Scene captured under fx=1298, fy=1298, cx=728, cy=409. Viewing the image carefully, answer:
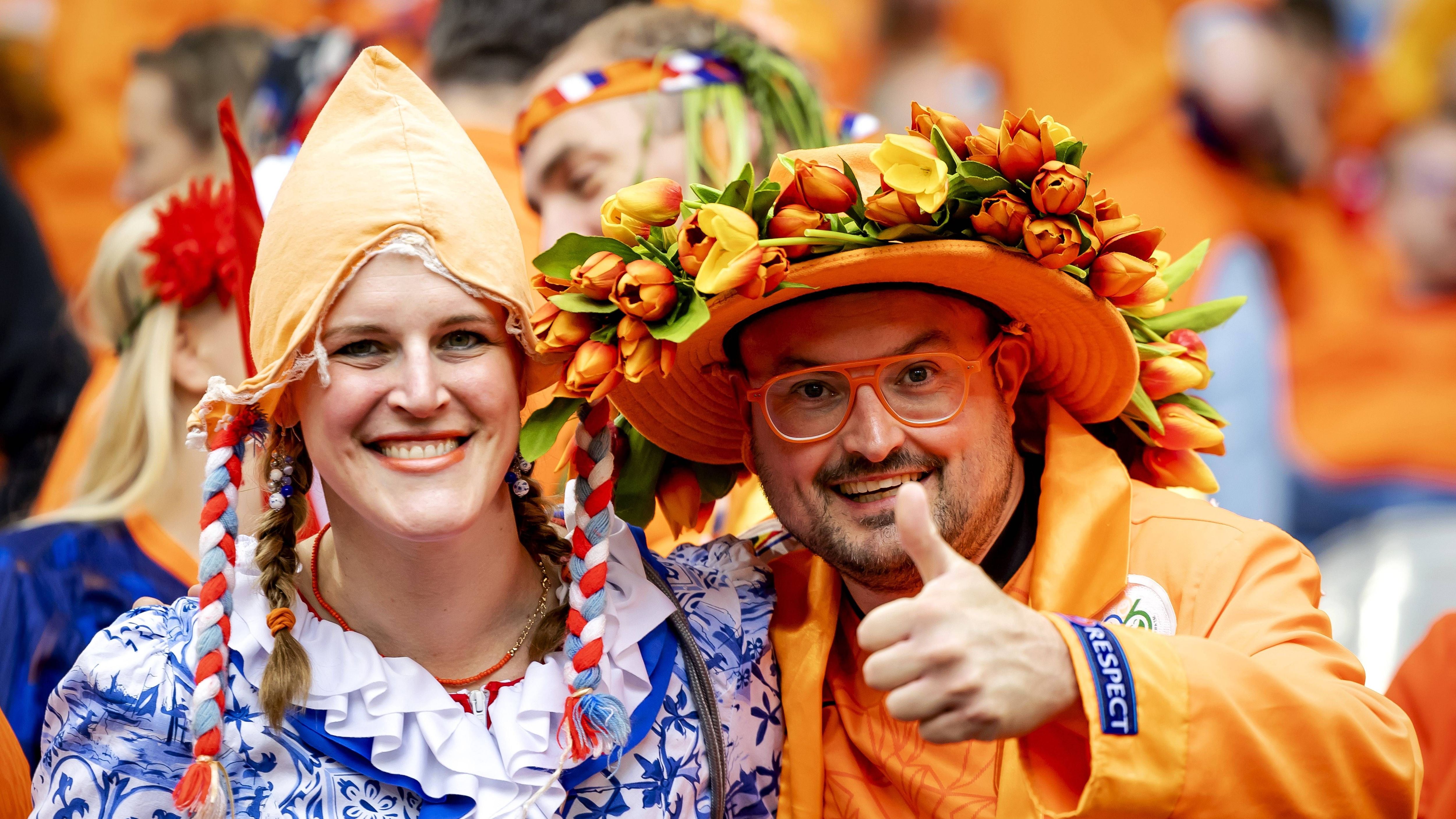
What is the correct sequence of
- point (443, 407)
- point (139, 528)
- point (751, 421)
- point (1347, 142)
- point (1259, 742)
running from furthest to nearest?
point (1347, 142)
point (139, 528)
point (751, 421)
point (443, 407)
point (1259, 742)

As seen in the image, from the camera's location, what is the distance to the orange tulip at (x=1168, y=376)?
245 cm

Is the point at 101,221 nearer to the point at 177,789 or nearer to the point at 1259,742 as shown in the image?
the point at 177,789

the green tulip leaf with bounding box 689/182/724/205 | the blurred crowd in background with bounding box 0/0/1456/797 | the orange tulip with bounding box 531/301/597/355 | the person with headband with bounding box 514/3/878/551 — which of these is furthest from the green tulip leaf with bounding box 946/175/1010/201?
the blurred crowd in background with bounding box 0/0/1456/797

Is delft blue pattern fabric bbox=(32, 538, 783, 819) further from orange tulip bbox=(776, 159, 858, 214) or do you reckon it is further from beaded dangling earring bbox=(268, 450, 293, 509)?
orange tulip bbox=(776, 159, 858, 214)

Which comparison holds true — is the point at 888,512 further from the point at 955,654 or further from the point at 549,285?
the point at 549,285

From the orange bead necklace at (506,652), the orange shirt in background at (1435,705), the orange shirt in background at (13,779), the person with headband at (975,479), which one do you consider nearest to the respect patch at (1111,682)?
the person with headband at (975,479)

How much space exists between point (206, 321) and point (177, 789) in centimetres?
193

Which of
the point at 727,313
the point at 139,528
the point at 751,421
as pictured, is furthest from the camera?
the point at 139,528

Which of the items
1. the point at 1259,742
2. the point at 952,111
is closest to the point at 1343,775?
the point at 1259,742

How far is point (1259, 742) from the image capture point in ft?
5.99

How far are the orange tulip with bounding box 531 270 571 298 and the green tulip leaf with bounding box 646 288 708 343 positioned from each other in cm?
18

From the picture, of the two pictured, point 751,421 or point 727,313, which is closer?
point 727,313

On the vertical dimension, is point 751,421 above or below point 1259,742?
above

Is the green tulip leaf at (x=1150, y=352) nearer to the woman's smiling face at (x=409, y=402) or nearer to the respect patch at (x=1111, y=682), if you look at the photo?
the respect patch at (x=1111, y=682)
